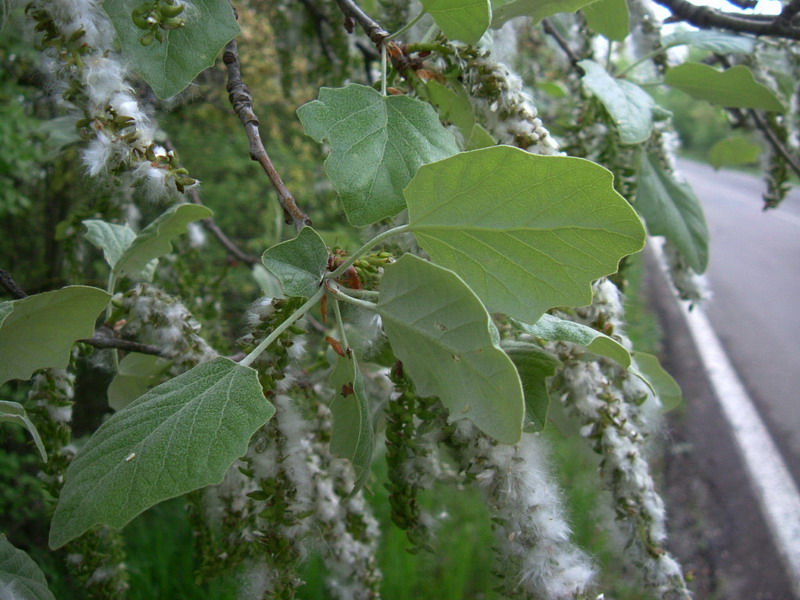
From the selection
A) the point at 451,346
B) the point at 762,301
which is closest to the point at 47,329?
the point at 451,346

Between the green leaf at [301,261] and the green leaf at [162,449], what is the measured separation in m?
0.08

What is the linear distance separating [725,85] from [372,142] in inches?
23.6

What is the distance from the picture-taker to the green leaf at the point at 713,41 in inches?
40.4

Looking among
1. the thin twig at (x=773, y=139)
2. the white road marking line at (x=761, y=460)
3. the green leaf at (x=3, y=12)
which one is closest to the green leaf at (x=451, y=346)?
the green leaf at (x=3, y=12)

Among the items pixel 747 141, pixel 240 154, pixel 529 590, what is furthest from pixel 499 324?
pixel 240 154

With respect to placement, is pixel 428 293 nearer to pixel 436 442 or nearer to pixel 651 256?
pixel 436 442

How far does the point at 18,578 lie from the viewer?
59 centimetres

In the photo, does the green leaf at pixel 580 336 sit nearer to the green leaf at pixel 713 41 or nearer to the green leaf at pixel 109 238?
the green leaf at pixel 109 238

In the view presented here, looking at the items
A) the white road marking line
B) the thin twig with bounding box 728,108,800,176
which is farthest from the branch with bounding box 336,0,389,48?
the white road marking line

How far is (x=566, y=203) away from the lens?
48cm

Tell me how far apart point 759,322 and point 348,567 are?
5.33 meters

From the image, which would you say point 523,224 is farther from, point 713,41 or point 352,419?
point 713,41

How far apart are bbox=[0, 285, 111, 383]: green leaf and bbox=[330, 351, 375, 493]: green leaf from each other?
238 mm

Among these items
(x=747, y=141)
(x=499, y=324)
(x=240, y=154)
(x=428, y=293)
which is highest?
(x=428, y=293)
